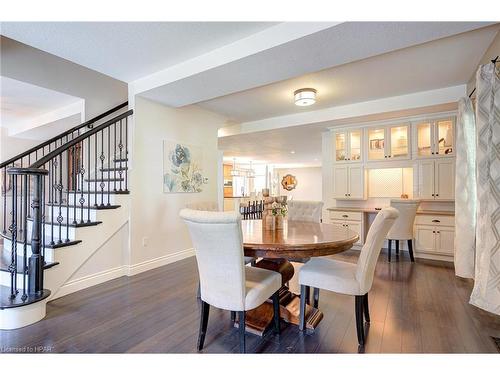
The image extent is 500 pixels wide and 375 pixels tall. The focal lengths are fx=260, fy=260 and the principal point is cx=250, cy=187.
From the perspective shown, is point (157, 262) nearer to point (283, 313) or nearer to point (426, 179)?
point (283, 313)

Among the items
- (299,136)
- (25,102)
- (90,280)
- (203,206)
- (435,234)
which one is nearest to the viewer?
(90,280)

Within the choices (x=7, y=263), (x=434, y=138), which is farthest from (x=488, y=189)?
(x=7, y=263)

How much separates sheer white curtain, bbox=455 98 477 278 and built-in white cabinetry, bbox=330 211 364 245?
154 cm

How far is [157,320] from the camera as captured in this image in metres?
2.26

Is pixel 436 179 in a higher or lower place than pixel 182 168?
lower

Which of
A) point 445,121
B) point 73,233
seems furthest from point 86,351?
point 445,121

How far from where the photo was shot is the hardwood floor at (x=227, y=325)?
1.87m

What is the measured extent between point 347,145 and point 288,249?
3.83 metres

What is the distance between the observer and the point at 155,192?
12.6ft

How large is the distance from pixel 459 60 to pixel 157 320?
419cm

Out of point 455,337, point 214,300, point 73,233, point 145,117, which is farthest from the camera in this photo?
point 145,117

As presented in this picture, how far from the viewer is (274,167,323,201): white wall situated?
44.1ft

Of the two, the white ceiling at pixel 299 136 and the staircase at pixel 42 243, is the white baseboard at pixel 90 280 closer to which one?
the staircase at pixel 42 243

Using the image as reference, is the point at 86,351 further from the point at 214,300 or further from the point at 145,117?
the point at 145,117
